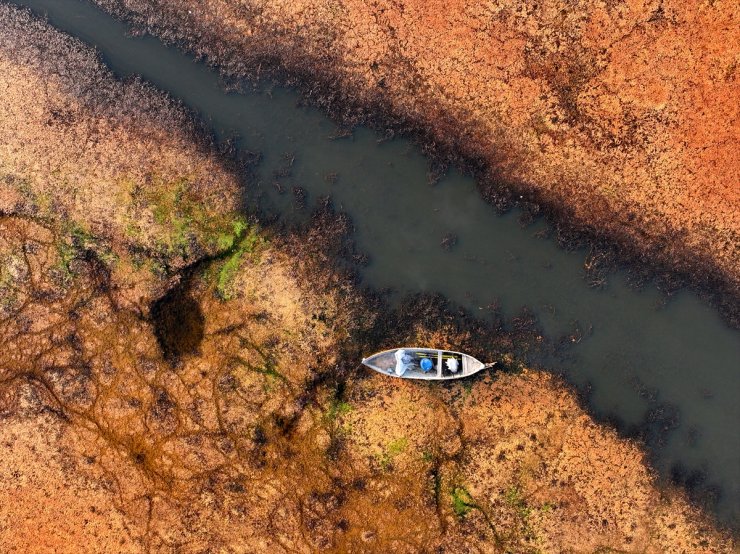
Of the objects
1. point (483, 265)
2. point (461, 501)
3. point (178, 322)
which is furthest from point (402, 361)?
point (178, 322)

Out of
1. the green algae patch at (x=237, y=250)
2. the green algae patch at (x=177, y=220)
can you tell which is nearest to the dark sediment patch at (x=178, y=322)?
the green algae patch at (x=237, y=250)

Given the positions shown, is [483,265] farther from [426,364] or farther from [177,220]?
[177,220]

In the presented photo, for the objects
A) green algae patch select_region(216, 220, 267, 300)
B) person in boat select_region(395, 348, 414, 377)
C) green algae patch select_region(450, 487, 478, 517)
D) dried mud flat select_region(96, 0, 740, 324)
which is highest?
dried mud flat select_region(96, 0, 740, 324)

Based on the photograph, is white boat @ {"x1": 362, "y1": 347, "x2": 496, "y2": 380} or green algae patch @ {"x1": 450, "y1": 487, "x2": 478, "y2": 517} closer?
white boat @ {"x1": 362, "y1": 347, "x2": 496, "y2": 380}

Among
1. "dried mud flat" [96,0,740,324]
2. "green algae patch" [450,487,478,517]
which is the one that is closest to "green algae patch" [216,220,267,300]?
"dried mud flat" [96,0,740,324]

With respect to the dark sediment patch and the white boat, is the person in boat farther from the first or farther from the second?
the dark sediment patch

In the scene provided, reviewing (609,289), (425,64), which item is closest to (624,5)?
(425,64)

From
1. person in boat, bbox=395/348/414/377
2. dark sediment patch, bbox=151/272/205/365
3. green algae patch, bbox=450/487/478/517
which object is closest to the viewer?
person in boat, bbox=395/348/414/377
